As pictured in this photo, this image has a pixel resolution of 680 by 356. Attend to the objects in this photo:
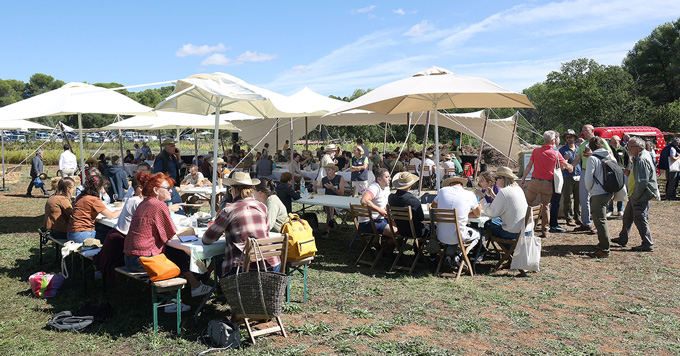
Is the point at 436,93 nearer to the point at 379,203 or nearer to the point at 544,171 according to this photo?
the point at 379,203

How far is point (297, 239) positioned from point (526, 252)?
2803 mm

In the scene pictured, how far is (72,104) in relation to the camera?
7504 millimetres

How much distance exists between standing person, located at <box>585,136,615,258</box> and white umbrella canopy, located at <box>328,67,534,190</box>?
3.98 feet

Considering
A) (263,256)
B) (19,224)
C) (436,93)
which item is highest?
(436,93)

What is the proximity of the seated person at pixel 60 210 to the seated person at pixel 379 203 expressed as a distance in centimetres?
363

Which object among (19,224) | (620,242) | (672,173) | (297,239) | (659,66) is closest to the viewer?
(297,239)

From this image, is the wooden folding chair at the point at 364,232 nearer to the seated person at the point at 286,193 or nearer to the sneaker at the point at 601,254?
the seated person at the point at 286,193

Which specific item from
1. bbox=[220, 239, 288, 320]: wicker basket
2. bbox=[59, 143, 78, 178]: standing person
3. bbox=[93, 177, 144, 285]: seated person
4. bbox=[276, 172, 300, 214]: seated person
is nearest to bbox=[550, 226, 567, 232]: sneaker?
bbox=[276, 172, 300, 214]: seated person

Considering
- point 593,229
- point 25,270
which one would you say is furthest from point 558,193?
point 25,270

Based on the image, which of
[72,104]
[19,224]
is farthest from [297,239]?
[19,224]

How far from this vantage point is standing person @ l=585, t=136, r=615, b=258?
21.3ft

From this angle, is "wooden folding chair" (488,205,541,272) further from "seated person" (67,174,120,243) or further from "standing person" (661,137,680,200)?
"standing person" (661,137,680,200)

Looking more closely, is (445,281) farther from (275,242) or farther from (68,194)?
(68,194)

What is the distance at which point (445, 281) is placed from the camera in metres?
5.40
